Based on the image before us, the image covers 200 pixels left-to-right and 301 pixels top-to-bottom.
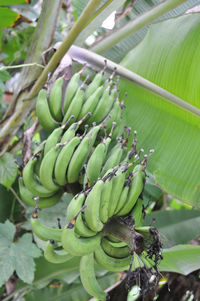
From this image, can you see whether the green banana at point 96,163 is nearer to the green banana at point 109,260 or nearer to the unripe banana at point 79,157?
the unripe banana at point 79,157

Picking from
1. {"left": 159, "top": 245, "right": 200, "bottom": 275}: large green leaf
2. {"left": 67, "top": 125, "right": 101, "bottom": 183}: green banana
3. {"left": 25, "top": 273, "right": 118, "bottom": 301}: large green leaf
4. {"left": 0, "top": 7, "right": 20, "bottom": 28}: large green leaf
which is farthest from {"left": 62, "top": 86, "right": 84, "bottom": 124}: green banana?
{"left": 25, "top": 273, "right": 118, "bottom": 301}: large green leaf

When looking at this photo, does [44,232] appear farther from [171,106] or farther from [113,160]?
[171,106]

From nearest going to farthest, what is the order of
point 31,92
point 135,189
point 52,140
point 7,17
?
1. point 135,189
2. point 52,140
3. point 31,92
4. point 7,17

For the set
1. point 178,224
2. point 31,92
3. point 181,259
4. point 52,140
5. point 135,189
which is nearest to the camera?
point 135,189

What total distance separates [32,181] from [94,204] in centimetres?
24

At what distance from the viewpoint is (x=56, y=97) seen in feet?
3.11

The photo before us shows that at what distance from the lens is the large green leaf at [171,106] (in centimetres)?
96

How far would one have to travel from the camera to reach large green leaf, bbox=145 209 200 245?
4.01ft

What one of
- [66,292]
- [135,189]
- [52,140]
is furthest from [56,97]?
[66,292]

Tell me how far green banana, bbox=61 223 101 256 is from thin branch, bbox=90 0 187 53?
714mm

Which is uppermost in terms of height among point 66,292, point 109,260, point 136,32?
point 136,32

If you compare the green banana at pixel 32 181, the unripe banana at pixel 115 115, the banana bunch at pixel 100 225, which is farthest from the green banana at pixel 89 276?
the unripe banana at pixel 115 115

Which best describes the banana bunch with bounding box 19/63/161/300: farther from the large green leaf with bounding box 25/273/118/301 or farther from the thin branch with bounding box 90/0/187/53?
the large green leaf with bounding box 25/273/118/301

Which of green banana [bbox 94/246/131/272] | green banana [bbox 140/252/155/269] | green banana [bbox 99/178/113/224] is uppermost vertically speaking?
green banana [bbox 99/178/113/224]
